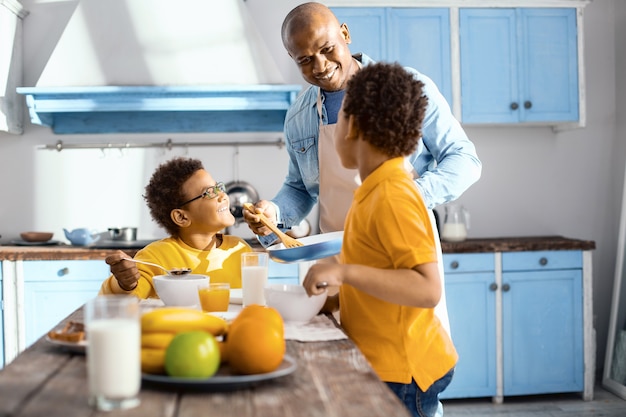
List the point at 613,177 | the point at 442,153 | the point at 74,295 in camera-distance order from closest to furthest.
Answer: the point at 442,153
the point at 74,295
the point at 613,177

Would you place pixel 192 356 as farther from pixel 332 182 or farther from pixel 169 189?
pixel 169 189

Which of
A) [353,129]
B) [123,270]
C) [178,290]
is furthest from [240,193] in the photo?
[353,129]

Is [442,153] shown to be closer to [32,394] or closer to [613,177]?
[32,394]

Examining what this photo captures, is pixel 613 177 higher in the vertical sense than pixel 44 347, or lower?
higher

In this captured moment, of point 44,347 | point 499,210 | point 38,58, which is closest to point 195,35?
point 38,58

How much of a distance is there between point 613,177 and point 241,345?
3848mm

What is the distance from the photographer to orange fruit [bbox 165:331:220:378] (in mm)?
981

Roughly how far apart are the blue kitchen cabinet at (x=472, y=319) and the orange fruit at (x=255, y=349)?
272 cm

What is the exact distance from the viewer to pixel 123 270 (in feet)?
5.75

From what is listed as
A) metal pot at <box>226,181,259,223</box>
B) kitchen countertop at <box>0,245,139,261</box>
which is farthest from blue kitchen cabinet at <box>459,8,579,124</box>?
kitchen countertop at <box>0,245,139,261</box>

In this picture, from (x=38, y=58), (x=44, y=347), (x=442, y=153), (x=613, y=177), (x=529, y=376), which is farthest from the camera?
(x=613, y=177)

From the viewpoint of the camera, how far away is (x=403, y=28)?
12.6 feet

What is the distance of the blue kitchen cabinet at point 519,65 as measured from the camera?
3.90m

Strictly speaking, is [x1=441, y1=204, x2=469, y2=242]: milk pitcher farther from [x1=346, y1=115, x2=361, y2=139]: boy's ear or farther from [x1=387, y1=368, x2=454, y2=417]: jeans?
[x1=346, y1=115, x2=361, y2=139]: boy's ear
